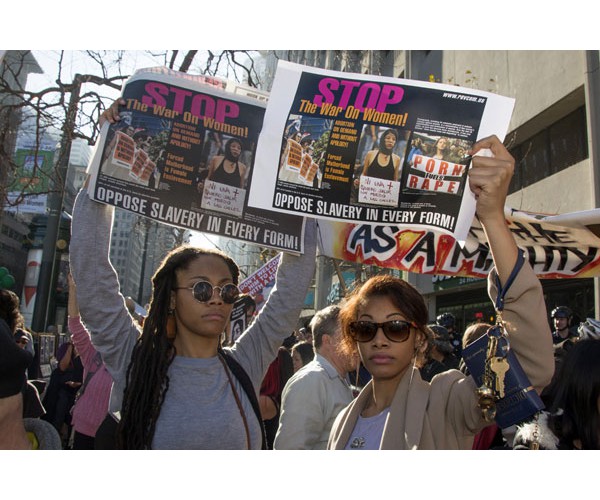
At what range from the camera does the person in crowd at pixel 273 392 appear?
4856 mm

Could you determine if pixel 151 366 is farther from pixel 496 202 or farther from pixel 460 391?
pixel 496 202

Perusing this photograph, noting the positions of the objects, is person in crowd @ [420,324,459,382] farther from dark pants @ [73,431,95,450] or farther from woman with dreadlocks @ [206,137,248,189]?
woman with dreadlocks @ [206,137,248,189]

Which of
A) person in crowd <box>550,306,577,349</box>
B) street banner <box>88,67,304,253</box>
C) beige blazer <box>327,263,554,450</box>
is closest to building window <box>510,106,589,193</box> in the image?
person in crowd <box>550,306,577,349</box>

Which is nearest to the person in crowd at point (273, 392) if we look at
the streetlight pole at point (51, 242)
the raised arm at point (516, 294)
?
the raised arm at point (516, 294)

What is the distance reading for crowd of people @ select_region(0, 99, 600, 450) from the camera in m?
1.90

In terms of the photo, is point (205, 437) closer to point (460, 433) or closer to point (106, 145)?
point (460, 433)

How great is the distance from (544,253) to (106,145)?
132 inches

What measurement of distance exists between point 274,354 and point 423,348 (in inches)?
28.0

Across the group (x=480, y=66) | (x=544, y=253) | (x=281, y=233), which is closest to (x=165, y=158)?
(x=281, y=233)

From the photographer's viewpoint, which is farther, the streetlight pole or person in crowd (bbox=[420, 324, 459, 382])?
the streetlight pole

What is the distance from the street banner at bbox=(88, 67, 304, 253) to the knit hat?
716mm

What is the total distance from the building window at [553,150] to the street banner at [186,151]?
11.6 meters

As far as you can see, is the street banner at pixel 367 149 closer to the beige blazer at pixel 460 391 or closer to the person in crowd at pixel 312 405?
the beige blazer at pixel 460 391

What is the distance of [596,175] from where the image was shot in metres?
11.1
